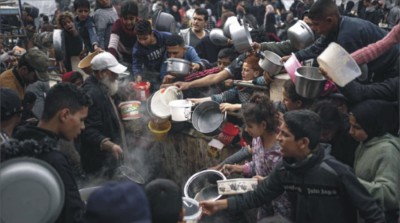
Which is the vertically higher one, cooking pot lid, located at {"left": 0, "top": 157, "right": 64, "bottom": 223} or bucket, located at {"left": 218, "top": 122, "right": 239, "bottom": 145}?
cooking pot lid, located at {"left": 0, "top": 157, "right": 64, "bottom": 223}

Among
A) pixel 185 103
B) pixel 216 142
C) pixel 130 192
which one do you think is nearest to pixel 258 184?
pixel 130 192

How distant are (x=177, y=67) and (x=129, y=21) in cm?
136

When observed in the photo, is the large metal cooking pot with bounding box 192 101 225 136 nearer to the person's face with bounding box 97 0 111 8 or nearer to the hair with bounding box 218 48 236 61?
the hair with bounding box 218 48 236 61

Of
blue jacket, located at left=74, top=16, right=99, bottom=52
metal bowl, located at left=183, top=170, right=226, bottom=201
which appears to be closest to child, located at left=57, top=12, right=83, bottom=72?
blue jacket, located at left=74, top=16, right=99, bottom=52

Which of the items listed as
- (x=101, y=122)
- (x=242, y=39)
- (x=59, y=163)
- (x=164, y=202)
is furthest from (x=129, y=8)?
(x=164, y=202)

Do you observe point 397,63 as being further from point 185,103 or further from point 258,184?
point 185,103

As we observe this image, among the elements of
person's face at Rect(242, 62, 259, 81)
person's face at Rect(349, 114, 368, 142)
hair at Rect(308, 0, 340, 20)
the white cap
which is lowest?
person's face at Rect(242, 62, 259, 81)

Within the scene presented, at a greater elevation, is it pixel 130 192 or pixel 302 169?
pixel 130 192

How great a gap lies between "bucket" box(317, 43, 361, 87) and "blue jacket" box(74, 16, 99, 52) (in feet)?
16.6

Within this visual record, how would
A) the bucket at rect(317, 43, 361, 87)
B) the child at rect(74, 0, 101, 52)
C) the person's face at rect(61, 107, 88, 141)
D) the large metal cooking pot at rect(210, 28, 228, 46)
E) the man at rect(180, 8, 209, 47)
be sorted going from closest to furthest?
the person's face at rect(61, 107, 88, 141) < the bucket at rect(317, 43, 361, 87) < the large metal cooking pot at rect(210, 28, 228, 46) < the man at rect(180, 8, 209, 47) < the child at rect(74, 0, 101, 52)

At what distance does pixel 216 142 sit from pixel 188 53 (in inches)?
70.0

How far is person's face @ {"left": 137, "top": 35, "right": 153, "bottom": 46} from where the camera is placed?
20.3ft

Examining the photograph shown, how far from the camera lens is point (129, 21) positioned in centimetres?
679

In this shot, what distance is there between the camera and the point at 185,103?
541cm
